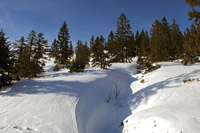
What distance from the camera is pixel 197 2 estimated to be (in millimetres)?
8508

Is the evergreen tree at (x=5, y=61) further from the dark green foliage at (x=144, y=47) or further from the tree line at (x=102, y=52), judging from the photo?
the dark green foliage at (x=144, y=47)

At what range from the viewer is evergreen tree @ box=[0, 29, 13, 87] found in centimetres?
650

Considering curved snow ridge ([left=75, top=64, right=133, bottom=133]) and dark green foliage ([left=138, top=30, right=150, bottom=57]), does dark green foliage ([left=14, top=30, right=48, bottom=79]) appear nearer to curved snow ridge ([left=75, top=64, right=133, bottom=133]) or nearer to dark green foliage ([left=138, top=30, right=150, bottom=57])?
curved snow ridge ([left=75, top=64, right=133, bottom=133])

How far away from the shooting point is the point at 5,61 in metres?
6.59

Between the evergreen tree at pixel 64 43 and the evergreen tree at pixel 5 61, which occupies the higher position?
the evergreen tree at pixel 64 43

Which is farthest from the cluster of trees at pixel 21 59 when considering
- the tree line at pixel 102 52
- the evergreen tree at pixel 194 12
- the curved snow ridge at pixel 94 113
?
the evergreen tree at pixel 194 12

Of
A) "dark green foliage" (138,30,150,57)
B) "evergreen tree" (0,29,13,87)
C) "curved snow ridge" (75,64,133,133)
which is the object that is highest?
"dark green foliage" (138,30,150,57)

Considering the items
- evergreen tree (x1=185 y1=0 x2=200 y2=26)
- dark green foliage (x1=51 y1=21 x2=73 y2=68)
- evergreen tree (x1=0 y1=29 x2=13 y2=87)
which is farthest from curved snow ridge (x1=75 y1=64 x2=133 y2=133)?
dark green foliage (x1=51 y1=21 x2=73 y2=68)

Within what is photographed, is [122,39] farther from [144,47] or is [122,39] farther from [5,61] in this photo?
[5,61]

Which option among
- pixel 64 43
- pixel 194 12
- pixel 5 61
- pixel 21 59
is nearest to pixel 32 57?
pixel 21 59

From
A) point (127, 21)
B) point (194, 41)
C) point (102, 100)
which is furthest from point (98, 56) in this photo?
point (127, 21)

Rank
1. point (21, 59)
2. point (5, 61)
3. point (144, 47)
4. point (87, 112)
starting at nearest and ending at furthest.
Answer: point (87, 112)
point (5, 61)
point (21, 59)
point (144, 47)

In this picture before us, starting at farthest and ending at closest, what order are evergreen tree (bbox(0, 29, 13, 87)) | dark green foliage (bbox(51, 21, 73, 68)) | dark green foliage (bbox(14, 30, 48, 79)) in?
dark green foliage (bbox(51, 21, 73, 68))
dark green foliage (bbox(14, 30, 48, 79))
evergreen tree (bbox(0, 29, 13, 87))

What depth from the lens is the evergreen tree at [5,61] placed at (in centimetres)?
650
